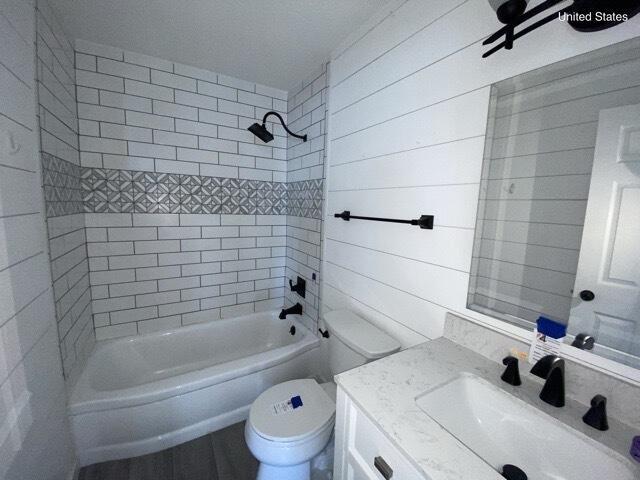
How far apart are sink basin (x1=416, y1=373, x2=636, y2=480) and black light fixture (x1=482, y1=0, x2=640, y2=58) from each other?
0.93 meters

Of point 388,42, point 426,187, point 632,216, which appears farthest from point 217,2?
point 632,216

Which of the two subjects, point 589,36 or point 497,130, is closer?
point 589,36

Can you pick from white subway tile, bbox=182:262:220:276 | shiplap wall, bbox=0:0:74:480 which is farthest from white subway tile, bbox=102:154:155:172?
white subway tile, bbox=182:262:220:276

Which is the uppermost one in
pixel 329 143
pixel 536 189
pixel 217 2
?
pixel 217 2

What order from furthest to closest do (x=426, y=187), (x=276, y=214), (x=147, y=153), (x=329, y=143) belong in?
(x=276, y=214) → (x=147, y=153) → (x=329, y=143) → (x=426, y=187)

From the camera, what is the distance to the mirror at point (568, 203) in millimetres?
651

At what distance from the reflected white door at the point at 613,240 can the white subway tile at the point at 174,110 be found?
2206 mm

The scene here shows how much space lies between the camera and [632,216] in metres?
0.64

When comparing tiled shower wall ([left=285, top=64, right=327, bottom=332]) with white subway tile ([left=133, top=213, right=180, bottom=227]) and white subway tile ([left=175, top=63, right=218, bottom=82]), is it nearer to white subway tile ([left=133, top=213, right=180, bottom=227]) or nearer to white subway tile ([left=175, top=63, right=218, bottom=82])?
white subway tile ([left=175, top=63, right=218, bottom=82])

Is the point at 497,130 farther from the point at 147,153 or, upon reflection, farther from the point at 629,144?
the point at 147,153

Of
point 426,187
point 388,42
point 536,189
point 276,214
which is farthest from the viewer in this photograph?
point 276,214

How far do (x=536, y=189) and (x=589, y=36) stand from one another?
1.32ft

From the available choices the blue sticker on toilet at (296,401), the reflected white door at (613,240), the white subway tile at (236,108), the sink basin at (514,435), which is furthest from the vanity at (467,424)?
the white subway tile at (236,108)

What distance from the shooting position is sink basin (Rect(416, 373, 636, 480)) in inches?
22.3
